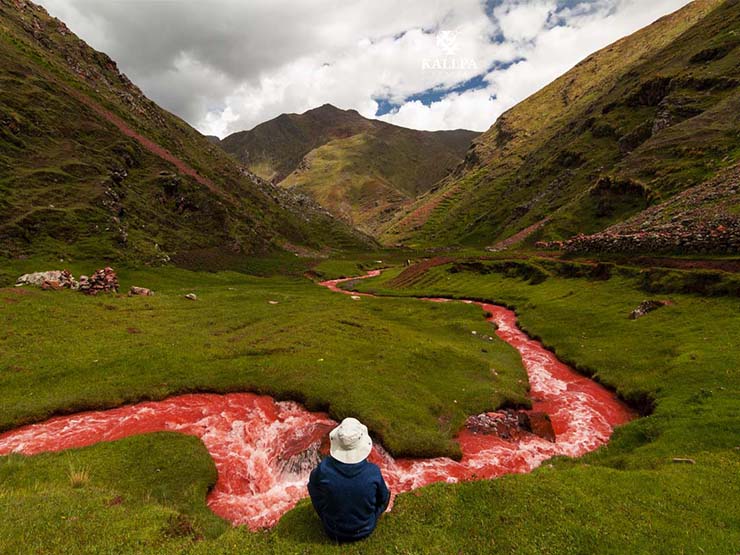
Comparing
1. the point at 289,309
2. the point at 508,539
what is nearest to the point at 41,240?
the point at 289,309

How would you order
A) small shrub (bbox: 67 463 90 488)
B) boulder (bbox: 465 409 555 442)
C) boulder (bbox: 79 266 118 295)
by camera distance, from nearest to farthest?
1. small shrub (bbox: 67 463 90 488)
2. boulder (bbox: 465 409 555 442)
3. boulder (bbox: 79 266 118 295)

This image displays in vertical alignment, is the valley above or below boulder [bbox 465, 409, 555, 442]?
above

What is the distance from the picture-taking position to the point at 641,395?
2450 cm

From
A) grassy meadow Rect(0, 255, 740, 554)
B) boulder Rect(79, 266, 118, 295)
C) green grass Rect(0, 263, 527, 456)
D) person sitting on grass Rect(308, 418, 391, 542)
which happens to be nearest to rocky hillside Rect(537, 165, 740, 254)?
grassy meadow Rect(0, 255, 740, 554)

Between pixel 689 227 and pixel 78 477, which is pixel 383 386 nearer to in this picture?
pixel 78 477

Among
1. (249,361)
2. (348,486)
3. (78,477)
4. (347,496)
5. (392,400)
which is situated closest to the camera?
(348,486)

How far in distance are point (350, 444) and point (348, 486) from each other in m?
1.18

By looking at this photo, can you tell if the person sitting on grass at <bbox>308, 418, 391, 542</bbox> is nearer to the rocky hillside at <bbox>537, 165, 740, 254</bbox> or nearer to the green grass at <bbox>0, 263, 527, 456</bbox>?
the green grass at <bbox>0, 263, 527, 456</bbox>

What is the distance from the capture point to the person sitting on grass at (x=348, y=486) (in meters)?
8.60

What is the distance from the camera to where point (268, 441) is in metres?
19.5

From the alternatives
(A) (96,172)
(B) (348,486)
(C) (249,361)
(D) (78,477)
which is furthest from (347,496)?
(A) (96,172)

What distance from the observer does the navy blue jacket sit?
28.6 ft

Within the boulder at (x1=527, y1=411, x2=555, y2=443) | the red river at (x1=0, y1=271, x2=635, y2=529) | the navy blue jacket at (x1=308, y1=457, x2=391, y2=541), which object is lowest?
the boulder at (x1=527, y1=411, x2=555, y2=443)

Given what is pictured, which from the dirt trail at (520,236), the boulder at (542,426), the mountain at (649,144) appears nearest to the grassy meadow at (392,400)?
the boulder at (542,426)
